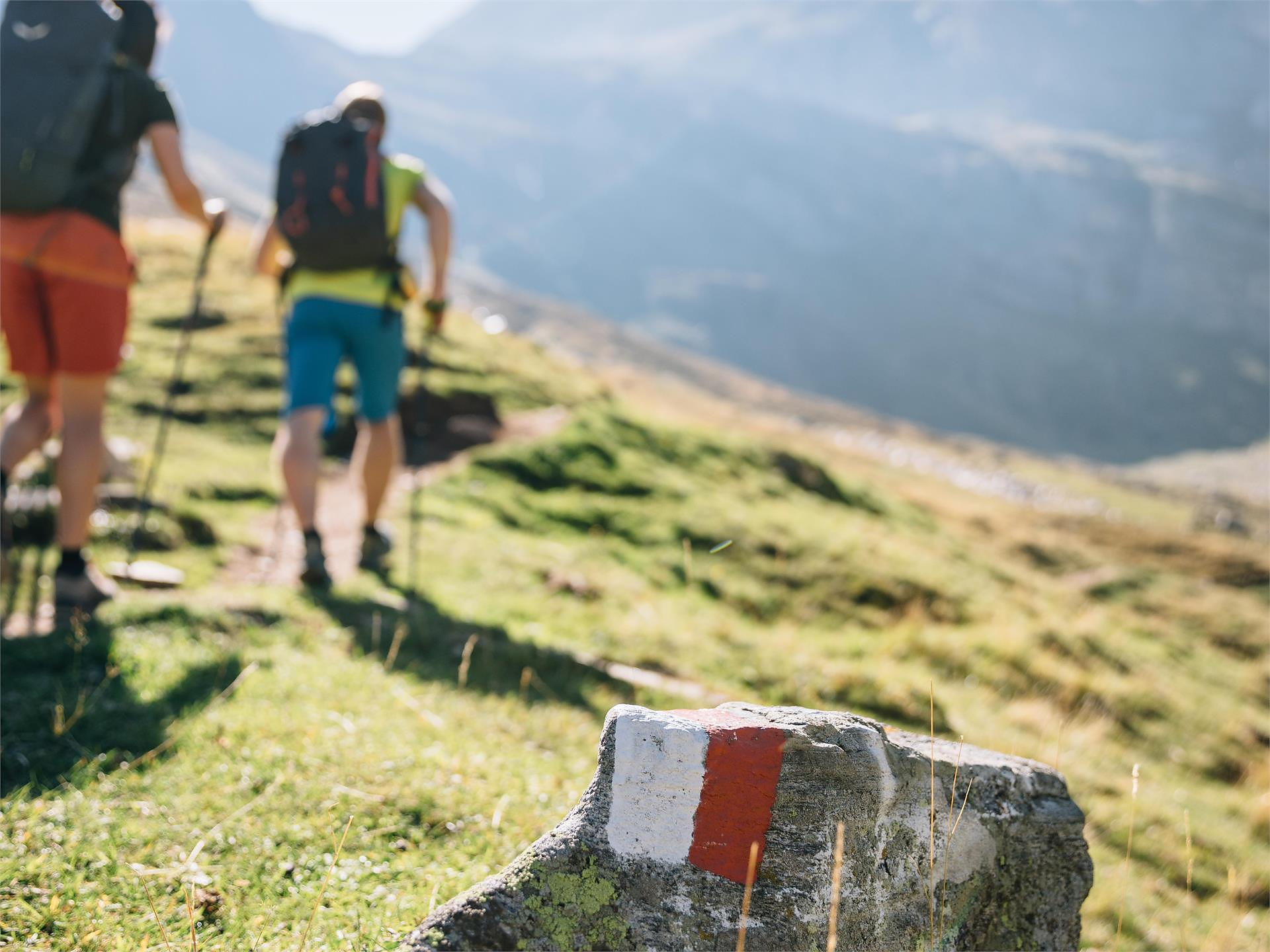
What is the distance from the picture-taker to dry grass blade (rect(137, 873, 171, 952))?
2.31 m

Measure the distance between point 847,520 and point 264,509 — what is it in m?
9.11

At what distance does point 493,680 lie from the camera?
5430 mm

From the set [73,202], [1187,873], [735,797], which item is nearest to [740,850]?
[735,797]

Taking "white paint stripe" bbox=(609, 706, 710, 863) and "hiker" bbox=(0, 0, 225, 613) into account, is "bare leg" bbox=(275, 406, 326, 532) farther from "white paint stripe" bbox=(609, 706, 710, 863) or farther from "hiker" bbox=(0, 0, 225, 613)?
"white paint stripe" bbox=(609, 706, 710, 863)

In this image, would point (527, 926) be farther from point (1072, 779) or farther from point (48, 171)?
point (1072, 779)

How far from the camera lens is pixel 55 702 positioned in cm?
391

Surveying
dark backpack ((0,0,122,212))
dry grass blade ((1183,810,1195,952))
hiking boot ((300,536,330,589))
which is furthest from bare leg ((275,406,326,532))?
dry grass blade ((1183,810,1195,952))

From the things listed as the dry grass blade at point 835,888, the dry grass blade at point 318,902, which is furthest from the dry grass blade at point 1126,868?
the dry grass blade at point 318,902

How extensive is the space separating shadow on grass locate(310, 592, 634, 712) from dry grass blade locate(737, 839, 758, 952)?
9.39ft

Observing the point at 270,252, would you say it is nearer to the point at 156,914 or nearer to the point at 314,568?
the point at 314,568

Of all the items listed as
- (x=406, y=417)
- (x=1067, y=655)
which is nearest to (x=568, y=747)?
(x=1067, y=655)

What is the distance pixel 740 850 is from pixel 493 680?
3367 millimetres

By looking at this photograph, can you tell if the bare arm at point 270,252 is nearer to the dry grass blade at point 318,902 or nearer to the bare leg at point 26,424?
the bare leg at point 26,424

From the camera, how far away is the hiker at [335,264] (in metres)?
6.31
